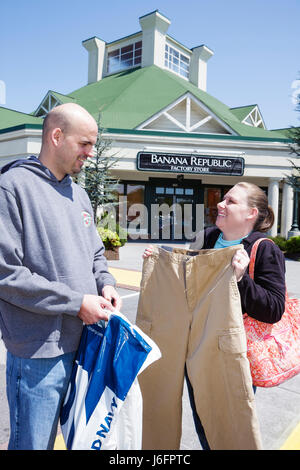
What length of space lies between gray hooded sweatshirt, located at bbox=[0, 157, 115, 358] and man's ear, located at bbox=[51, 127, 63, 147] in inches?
5.3

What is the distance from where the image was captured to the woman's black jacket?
1936 mm

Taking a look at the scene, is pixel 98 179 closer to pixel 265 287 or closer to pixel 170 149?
pixel 170 149

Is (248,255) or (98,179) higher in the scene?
(98,179)

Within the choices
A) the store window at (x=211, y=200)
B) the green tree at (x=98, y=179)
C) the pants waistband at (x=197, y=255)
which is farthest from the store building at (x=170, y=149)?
the pants waistband at (x=197, y=255)

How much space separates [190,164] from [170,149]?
144 cm

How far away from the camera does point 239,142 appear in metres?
20.3

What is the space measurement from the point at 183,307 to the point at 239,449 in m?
0.80

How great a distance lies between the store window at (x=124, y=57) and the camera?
106 feet

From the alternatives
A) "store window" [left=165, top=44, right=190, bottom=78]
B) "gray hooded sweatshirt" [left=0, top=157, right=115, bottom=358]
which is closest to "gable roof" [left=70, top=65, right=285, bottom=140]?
"store window" [left=165, top=44, right=190, bottom=78]

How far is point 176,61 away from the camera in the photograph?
112 feet

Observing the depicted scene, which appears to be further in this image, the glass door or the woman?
the glass door

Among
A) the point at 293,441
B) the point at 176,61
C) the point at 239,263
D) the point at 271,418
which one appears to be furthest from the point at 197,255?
the point at 176,61

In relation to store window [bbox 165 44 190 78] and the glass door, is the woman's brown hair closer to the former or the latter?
the glass door

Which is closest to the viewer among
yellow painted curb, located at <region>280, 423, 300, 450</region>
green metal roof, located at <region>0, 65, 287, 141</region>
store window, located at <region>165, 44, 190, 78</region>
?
yellow painted curb, located at <region>280, 423, 300, 450</region>
